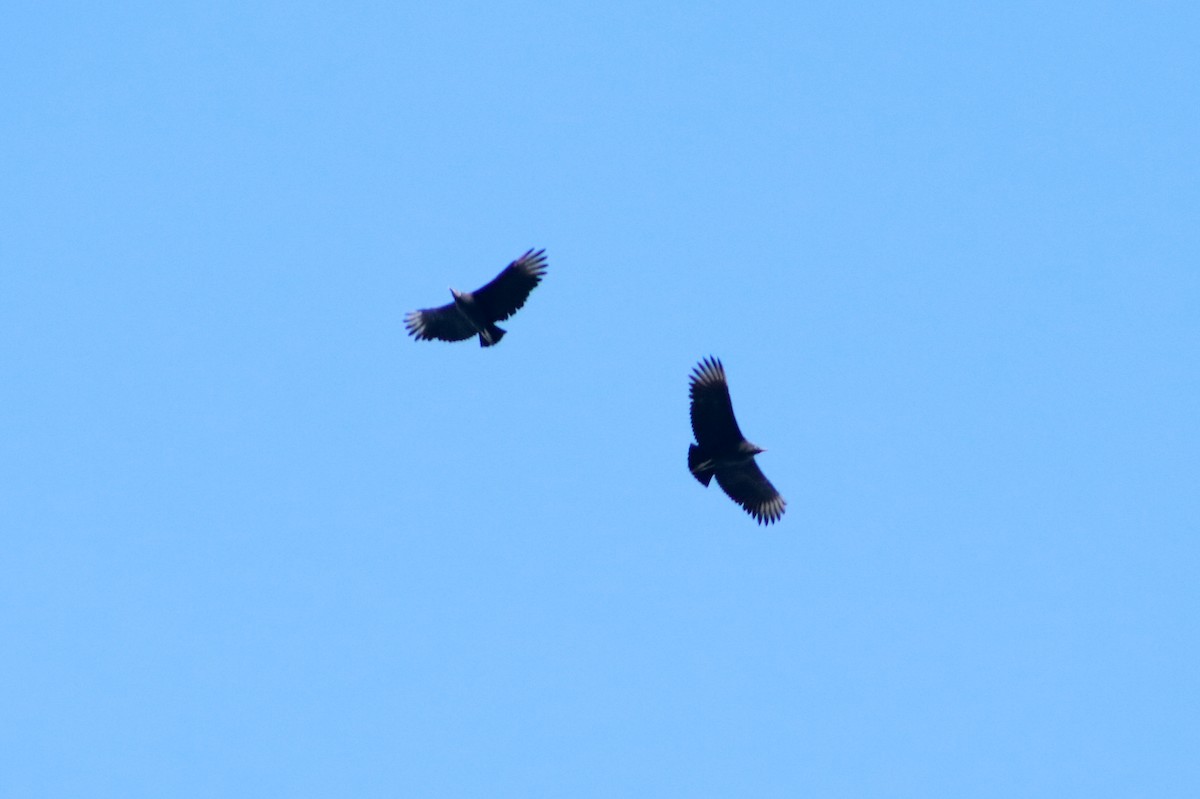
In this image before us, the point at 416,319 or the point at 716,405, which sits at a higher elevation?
the point at 416,319

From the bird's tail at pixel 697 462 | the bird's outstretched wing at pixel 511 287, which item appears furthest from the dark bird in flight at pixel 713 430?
the bird's outstretched wing at pixel 511 287

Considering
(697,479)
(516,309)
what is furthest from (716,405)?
(516,309)

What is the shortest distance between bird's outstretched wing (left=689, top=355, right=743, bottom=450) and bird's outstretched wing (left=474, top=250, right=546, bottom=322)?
3.58 meters

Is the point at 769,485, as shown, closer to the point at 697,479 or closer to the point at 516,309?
the point at 697,479

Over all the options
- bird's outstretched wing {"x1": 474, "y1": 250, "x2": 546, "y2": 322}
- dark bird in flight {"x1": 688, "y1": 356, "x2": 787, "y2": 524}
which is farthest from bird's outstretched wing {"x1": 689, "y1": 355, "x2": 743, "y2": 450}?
bird's outstretched wing {"x1": 474, "y1": 250, "x2": 546, "y2": 322}

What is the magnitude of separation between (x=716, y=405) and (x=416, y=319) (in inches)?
221

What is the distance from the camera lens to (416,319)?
2739 centimetres

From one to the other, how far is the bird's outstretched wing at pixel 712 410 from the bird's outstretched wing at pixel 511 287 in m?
3.58

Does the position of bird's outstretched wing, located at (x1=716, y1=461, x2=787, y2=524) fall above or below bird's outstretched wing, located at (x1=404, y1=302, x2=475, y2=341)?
below

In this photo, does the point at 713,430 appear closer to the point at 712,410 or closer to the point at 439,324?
the point at 712,410

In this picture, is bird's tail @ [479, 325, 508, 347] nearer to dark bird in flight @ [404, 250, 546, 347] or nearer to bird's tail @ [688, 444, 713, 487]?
dark bird in flight @ [404, 250, 546, 347]

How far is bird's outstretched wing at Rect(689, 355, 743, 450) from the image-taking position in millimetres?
24328

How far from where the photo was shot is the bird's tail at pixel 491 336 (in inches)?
1047

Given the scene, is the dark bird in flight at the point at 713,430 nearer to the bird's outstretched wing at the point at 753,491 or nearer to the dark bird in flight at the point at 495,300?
the bird's outstretched wing at the point at 753,491
